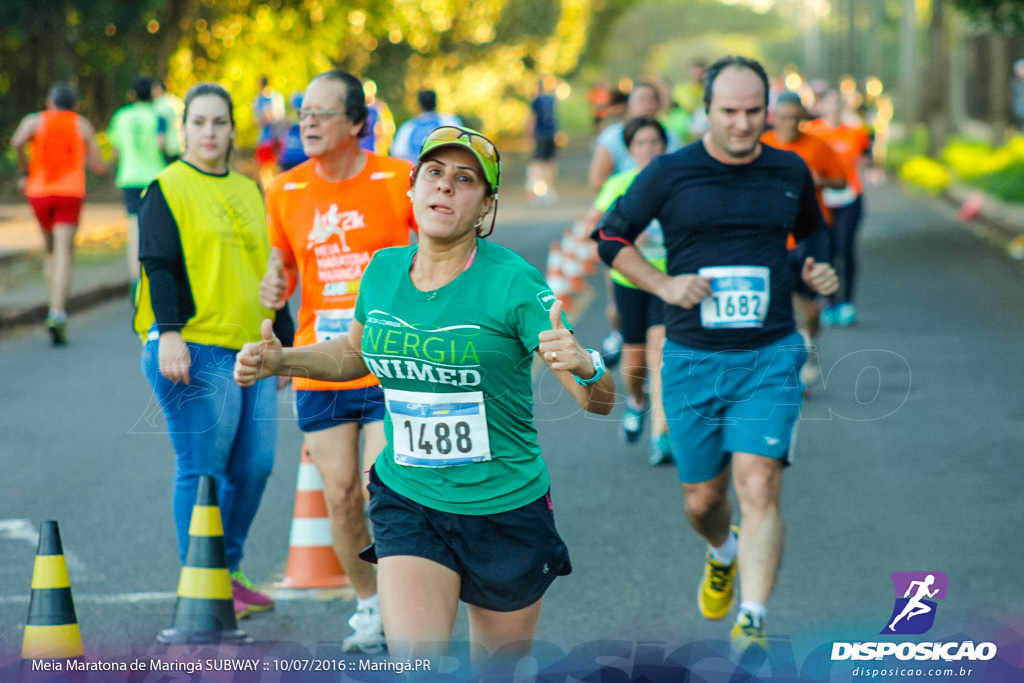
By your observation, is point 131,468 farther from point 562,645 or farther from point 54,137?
point 54,137

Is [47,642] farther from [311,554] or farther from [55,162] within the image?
[55,162]

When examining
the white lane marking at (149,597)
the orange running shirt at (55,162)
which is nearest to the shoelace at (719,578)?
the white lane marking at (149,597)

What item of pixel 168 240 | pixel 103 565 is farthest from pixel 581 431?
pixel 168 240

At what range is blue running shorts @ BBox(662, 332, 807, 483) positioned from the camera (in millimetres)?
5301

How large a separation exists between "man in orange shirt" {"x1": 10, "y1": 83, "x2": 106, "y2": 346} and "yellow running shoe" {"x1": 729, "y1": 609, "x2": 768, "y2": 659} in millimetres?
8926

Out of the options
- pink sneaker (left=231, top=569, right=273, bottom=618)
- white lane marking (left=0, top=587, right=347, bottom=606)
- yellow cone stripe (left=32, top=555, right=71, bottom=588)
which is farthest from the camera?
white lane marking (left=0, top=587, right=347, bottom=606)

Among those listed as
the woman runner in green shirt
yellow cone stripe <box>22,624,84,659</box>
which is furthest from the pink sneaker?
the woman runner in green shirt

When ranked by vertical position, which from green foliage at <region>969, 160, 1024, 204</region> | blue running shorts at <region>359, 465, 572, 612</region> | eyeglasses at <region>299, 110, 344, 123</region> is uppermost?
eyeglasses at <region>299, 110, 344, 123</region>

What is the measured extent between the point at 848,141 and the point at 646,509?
297 inches

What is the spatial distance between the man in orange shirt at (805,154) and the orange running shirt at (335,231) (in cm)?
481

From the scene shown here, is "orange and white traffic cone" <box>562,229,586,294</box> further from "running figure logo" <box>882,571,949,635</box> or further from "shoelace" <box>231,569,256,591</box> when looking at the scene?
"shoelace" <box>231,569,256,591</box>

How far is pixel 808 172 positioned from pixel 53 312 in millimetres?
8635

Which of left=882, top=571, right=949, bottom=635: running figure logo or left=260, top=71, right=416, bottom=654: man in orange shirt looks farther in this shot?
left=260, top=71, right=416, bottom=654: man in orange shirt

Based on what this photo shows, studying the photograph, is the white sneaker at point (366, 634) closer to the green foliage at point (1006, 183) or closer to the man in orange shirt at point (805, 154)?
the man in orange shirt at point (805, 154)
